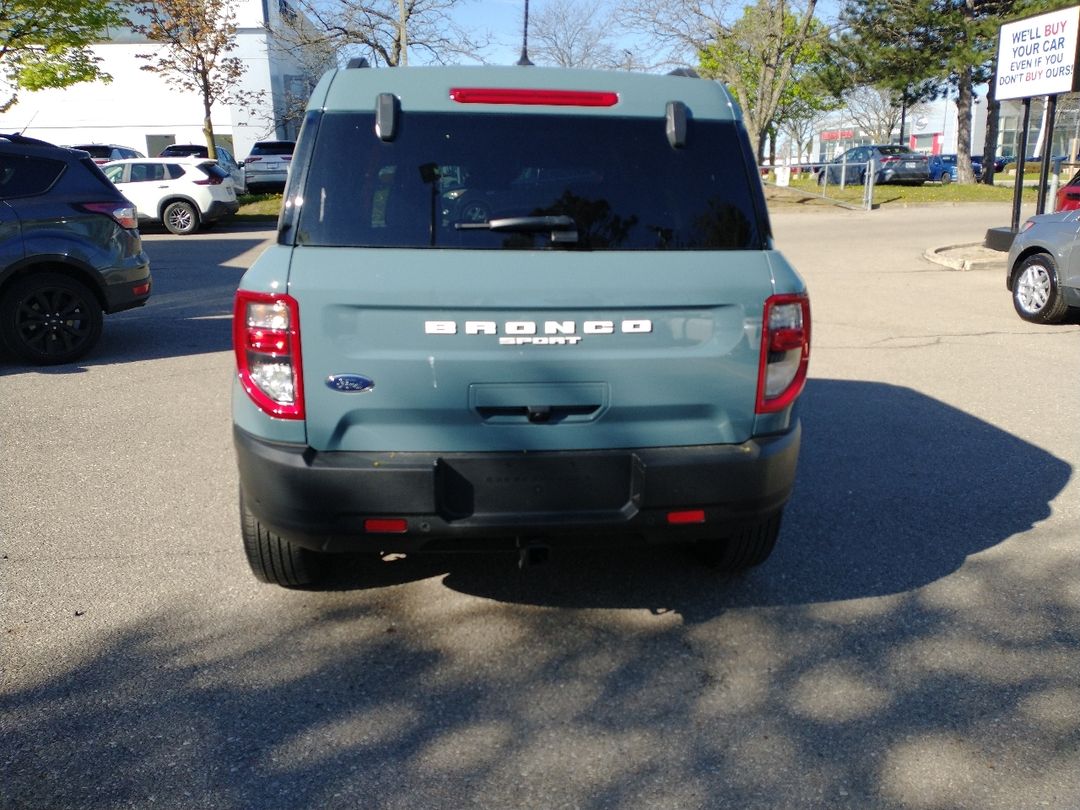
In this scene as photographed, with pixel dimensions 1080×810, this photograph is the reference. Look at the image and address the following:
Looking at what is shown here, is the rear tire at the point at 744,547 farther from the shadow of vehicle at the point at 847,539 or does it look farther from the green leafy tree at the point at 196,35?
the green leafy tree at the point at 196,35

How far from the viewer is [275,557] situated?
383 centimetres

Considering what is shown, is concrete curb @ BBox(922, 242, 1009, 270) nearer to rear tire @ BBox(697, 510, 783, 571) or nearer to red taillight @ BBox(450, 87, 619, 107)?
rear tire @ BBox(697, 510, 783, 571)

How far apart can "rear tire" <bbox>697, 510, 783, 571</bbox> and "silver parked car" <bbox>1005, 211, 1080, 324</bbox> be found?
7.11 meters

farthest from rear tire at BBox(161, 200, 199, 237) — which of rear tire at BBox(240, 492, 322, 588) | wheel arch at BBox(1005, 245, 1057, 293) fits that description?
rear tire at BBox(240, 492, 322, 588)

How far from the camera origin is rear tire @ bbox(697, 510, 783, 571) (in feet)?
12.8

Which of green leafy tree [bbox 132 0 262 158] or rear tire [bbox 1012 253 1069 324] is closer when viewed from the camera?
rear tire [bbox 1012 253 1069 324]

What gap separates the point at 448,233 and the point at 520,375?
0.54m

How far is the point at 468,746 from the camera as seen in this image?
3.02 metres

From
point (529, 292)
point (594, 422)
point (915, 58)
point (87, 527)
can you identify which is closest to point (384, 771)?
point (594, 422)

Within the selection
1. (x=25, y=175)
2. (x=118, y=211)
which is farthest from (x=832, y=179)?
(x=25, y=175)

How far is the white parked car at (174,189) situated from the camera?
21.1 metres

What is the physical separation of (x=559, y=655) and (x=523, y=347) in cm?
116

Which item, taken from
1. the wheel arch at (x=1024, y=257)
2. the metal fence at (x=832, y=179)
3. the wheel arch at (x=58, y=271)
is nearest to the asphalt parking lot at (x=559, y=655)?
the wheel arch at (x=58, y=271)

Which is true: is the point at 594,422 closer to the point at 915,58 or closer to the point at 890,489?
the point at 890,489
